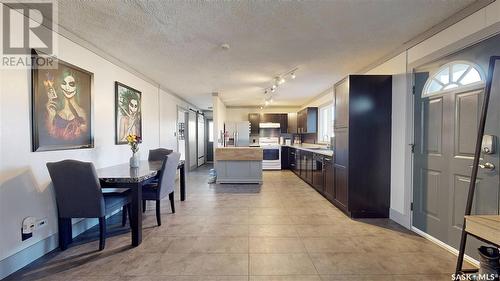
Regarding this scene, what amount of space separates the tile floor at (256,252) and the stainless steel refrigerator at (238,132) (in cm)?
438

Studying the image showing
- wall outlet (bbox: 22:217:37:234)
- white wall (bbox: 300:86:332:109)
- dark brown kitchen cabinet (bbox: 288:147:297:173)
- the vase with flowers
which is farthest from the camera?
dark brown kitchen cabinet (bbox: 288:147:297:173)

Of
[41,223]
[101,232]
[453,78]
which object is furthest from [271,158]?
[41,223]

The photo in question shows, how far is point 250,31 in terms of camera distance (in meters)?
2.65

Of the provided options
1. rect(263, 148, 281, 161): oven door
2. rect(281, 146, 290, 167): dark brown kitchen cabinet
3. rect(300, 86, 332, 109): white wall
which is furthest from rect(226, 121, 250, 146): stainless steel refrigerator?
rect(300, 86, 332, 109): white wall

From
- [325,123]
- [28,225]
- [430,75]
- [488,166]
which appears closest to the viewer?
[488,166]

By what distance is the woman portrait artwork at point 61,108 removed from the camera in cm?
229

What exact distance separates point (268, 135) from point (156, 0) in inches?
270

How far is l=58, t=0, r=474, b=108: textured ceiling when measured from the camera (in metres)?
2.15

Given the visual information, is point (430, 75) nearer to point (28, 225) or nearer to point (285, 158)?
point (28, 225)

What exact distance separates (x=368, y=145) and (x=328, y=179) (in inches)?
42.5

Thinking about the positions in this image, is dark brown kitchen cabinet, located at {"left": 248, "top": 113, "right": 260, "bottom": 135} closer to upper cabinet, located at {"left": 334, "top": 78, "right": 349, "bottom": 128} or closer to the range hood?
the range hood

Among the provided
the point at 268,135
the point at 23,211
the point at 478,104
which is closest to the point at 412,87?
the point at 478,104

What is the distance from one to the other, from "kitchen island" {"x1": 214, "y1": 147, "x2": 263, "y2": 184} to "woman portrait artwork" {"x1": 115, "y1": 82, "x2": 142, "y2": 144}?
2.00 meters

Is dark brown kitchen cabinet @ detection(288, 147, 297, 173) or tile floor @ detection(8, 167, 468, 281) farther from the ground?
dark brown kitchen cabinet @ detection(288, 147, 297, 173)
